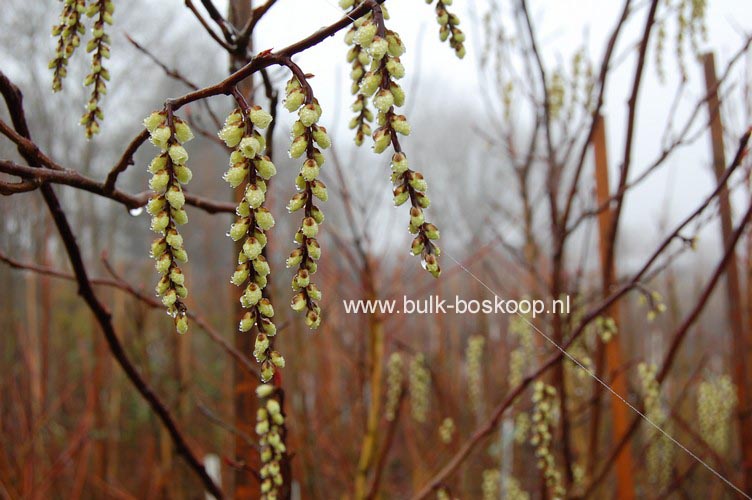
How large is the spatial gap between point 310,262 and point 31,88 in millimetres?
1814

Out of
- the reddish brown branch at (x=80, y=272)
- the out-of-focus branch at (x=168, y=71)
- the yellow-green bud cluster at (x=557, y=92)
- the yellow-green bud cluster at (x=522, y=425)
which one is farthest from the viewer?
the yellow-green bud cluster at (x=522, y=425)

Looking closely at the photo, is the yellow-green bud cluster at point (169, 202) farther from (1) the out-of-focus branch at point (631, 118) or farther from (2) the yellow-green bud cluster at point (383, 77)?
(1) the out-of-focus branch at point (631, 118)

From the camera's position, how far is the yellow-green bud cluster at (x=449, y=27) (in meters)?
0.44

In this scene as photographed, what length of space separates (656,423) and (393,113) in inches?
47.5

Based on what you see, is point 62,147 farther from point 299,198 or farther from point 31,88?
point 299,198

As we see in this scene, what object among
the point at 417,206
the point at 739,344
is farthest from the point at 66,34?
the point at 739,344

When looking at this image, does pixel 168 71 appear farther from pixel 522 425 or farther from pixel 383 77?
pixel 522 425

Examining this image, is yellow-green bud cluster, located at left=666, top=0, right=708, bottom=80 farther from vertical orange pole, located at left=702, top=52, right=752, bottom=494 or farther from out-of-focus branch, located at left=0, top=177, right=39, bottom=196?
out-of-focus branch, located at left=0, top=177, right=39, bottom=196

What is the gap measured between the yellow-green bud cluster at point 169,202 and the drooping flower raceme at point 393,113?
0.37 feet

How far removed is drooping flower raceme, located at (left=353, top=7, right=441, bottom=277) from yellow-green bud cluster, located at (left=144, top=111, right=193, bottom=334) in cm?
11

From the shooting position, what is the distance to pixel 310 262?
1.21ft

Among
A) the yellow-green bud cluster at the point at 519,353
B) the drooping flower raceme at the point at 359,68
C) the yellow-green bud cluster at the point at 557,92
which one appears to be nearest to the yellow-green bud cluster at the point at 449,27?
the drooping flower raceme at the point at 359,68

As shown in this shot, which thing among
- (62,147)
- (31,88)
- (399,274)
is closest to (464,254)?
(399,274)

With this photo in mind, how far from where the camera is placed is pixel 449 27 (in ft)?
1.46
